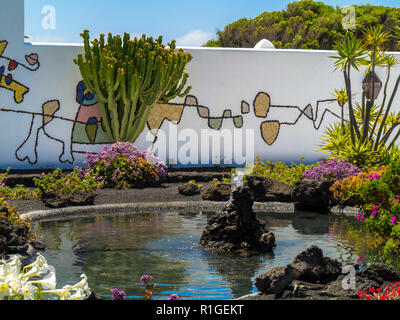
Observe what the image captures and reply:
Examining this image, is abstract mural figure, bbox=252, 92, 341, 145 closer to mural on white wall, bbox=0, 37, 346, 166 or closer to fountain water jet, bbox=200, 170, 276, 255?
mural on white wall, bbox=0, 37, 346, 166

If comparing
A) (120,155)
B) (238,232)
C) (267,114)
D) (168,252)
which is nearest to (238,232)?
(238,232)

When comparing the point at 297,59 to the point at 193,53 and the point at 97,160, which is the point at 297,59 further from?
the point at 97,160

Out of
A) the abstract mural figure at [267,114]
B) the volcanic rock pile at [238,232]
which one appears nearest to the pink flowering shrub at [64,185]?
the volcanic rock pile at [238,232]

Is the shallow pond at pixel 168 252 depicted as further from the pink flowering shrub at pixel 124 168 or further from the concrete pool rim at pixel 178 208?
the pink flowering shrub at pixel 124 168

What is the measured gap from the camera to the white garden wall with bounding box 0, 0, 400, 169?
15.7m

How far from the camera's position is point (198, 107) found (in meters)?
16.9

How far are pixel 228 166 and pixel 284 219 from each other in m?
6.36

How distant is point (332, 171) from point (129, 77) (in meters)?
5.49

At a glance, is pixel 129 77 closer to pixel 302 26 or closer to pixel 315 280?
pixel 315 280

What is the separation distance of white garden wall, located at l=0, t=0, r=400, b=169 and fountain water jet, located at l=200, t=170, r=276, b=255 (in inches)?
332

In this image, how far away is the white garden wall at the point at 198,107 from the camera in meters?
15.7

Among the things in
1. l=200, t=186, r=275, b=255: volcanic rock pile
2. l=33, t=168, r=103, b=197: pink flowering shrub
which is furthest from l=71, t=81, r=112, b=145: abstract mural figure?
l=200, t=186, r=275, b=255: volcanic rock pile

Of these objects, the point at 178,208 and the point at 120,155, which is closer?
the point at 178,208

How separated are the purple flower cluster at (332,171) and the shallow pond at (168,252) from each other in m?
1.81
